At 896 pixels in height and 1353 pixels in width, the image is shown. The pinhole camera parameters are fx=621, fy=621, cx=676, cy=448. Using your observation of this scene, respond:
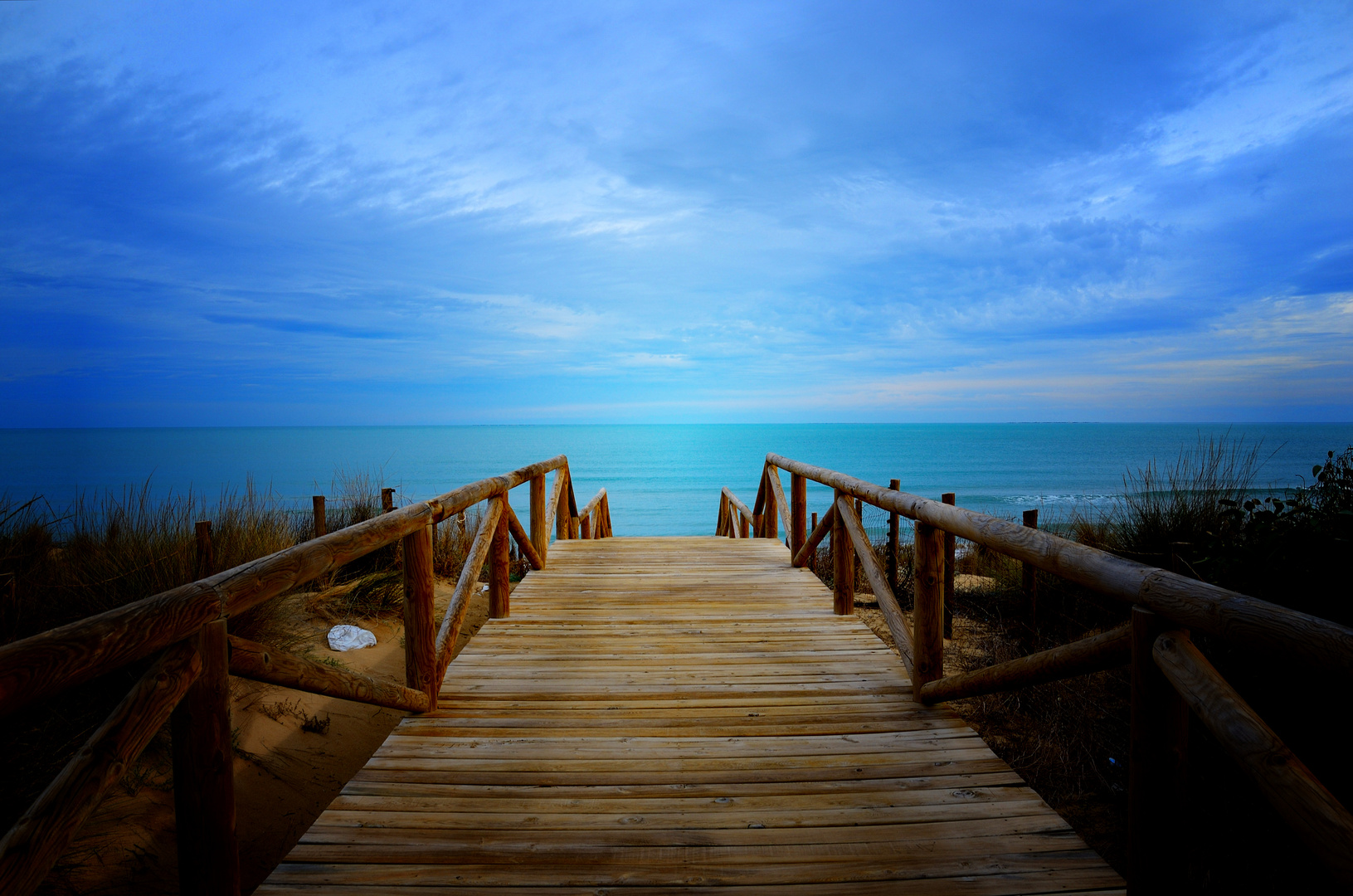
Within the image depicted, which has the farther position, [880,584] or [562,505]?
[562,505]

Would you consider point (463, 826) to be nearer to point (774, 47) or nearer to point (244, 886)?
point (244, 886)

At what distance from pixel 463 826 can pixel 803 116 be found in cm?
5667

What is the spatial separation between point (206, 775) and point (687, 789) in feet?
4.75

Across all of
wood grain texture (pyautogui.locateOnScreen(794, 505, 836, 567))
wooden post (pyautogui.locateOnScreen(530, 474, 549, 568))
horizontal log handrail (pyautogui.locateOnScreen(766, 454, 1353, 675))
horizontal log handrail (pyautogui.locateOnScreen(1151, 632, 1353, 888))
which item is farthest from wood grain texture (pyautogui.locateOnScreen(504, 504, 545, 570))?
horizontal log handrail (pyautogui.locateOnScreen(1151, 632, 1353, 888))

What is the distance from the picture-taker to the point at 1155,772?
1.58 meters

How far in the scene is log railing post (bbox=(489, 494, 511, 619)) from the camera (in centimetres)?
439

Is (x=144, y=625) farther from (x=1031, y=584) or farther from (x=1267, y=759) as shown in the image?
(x=1031, y=584)

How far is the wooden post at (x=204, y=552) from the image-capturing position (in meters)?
4.68

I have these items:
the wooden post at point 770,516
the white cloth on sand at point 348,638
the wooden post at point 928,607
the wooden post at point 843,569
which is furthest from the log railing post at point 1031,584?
the white cloth on sand at point 348,638

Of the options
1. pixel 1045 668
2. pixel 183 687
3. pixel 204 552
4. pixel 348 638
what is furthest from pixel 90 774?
pixel 348 638

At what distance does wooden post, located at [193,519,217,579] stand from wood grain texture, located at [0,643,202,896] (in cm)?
402

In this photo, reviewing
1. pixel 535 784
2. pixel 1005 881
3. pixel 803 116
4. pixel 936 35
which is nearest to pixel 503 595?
pixel 535 784

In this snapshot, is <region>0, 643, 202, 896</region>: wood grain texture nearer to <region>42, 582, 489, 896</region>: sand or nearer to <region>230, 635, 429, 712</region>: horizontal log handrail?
<region>230, 635, 429, 712</region>: horizontal log handrail

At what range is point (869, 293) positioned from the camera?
287ft
